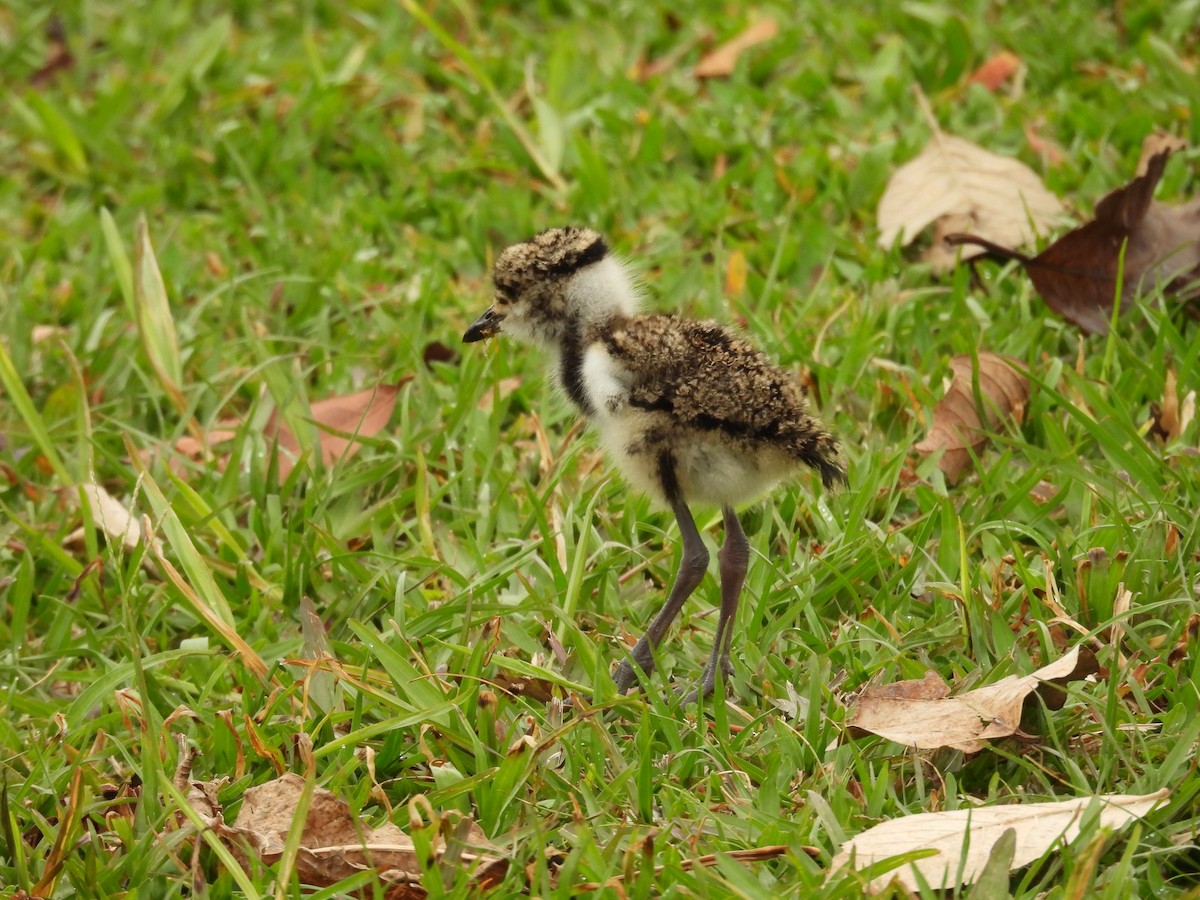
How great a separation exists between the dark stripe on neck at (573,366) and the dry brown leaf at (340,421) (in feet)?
2.79

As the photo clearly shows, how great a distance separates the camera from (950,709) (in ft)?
10.1

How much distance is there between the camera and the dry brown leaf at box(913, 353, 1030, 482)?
414cm

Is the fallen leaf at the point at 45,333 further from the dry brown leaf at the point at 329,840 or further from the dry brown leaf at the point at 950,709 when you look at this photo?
the dry brown leaf at the point at 950,709

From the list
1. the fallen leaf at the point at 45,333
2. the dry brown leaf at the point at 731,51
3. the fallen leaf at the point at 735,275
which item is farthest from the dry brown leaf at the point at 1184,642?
the dry brown leaf at the point at 731,51

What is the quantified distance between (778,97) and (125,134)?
303 centimetres

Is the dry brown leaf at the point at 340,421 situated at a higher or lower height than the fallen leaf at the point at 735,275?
lower

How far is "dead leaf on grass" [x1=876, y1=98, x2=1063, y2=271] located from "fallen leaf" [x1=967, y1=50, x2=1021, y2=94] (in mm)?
804

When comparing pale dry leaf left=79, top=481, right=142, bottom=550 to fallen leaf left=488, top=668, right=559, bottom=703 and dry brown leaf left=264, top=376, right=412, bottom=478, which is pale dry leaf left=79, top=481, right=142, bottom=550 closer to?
dry brown leaf left=264, top=376, right=412, bottom=478

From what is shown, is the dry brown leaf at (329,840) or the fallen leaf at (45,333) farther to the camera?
the fallen leaf at (45,333)

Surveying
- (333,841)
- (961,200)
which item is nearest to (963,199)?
(961,200)

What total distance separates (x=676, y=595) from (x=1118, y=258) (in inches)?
77.7

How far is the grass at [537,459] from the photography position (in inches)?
122

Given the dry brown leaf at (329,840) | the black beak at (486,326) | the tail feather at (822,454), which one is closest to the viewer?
the dry brown leaf at (329,840)

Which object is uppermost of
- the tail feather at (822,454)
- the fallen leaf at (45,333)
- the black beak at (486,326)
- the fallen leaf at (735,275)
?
the black beak at (486,326)
